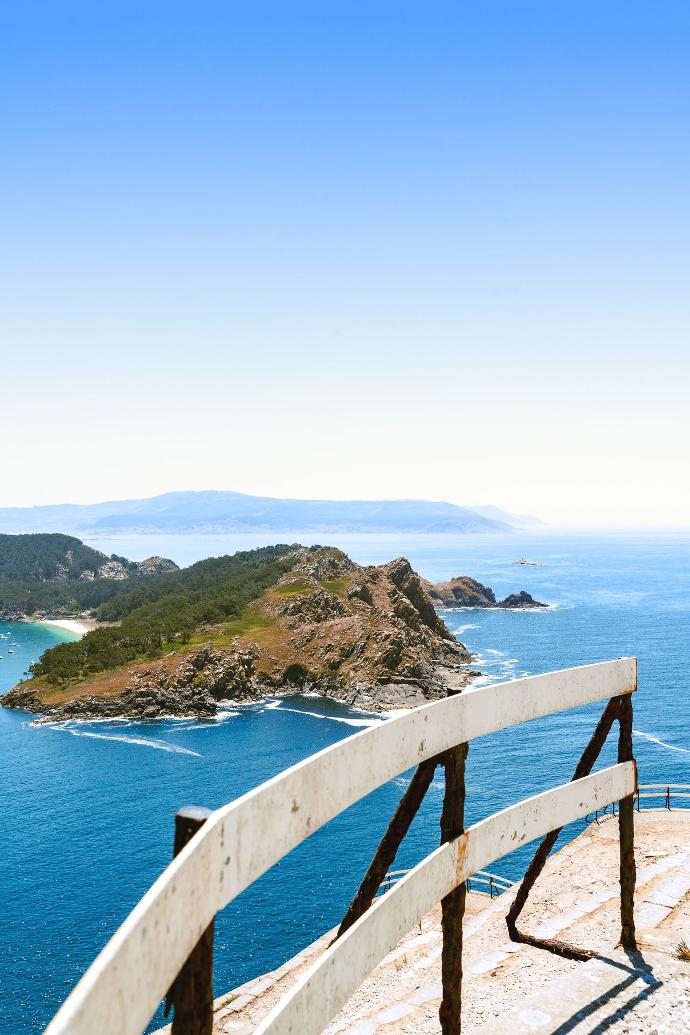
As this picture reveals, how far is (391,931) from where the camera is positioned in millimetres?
5012

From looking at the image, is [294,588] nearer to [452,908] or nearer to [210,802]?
[210,802]

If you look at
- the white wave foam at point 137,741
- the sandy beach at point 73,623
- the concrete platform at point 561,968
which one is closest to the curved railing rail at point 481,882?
the concrete platform at point 561,968

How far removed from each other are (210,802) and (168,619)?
65981mm

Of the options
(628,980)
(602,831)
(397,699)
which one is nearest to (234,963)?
(602,831)

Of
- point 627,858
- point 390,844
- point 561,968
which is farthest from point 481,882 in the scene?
point 390,844

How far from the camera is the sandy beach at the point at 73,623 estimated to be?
169125 millimetres

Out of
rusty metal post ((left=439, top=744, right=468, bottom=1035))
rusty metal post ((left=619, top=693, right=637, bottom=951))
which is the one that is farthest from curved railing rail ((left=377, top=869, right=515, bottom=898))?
rusty metal post ((left=439, top=744, right=468, bottom=1035))

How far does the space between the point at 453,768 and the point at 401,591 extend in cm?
11982

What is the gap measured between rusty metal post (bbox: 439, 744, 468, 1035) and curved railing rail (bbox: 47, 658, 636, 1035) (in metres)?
0.11

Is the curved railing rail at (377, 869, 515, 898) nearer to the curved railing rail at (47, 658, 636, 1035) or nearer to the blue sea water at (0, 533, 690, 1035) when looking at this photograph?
the blue sea water at (0, 533, 690, 1035)

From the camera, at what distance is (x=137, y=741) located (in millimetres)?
81125

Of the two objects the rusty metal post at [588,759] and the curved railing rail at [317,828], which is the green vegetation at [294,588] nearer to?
the rusty metal post at [588,759]

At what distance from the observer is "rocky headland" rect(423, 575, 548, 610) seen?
17375cm

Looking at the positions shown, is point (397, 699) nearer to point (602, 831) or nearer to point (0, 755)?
point (0, 755)
